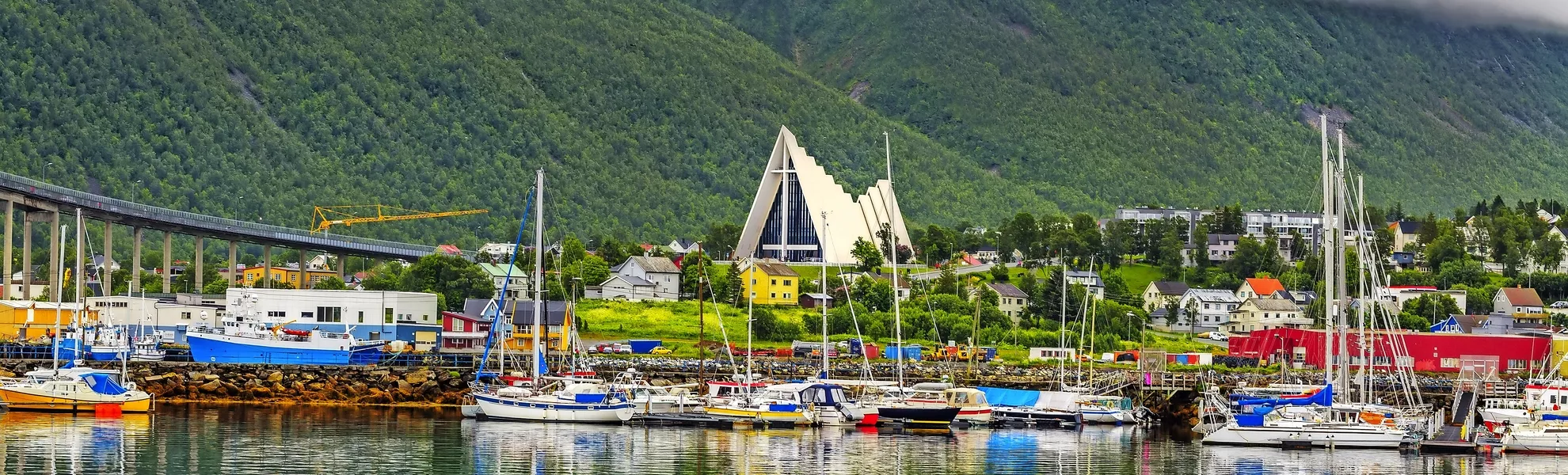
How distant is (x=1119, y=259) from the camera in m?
127

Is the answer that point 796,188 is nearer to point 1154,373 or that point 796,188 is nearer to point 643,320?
point 643,320

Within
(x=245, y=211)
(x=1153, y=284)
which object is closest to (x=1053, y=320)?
(x=1153, y=284)

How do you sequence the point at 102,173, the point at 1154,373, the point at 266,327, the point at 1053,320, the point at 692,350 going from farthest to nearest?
the point at 102,173 → the point at 1053,320 → the point at 692,350 → the point at 266,327 → the point at 1154,373

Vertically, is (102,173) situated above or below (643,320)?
above

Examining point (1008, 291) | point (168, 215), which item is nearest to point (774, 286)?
point (1008, 291)

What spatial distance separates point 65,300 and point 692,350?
37.1 meters

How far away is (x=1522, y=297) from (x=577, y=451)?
68237 mm

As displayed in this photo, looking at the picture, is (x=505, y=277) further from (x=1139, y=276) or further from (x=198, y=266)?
(x=1139, y=276)

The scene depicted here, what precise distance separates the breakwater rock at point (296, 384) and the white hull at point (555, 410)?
569 centimetres

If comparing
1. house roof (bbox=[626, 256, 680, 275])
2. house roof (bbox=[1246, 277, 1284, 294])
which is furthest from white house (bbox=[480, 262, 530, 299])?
house roof (bbox=[1246, 277, 1284, 294])

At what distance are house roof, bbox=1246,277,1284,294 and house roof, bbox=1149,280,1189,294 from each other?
11.9ft

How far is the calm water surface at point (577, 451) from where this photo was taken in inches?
1731

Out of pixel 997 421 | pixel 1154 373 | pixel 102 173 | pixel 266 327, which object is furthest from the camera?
pixel 102 173

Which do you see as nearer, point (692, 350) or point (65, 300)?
point (692, 350)
